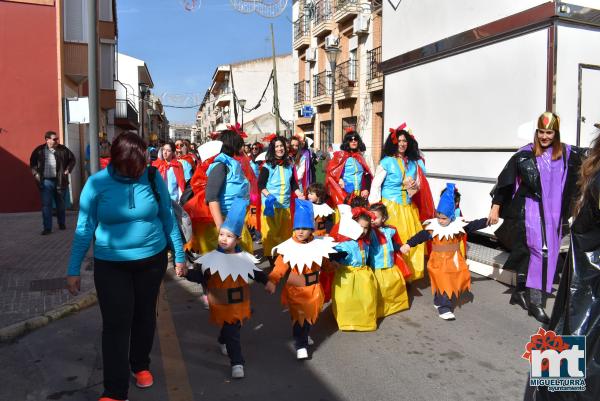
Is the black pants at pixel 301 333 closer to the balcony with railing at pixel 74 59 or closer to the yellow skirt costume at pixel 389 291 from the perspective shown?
the yellow skirt costume at pixel 389 291

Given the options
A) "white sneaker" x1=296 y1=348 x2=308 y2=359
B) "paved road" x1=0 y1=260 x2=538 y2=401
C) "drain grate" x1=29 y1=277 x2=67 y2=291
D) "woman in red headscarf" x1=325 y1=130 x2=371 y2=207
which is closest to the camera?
Result: "paved road" x1=0 y1=260 x2=538 y2=401

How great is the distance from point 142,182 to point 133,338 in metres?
1.09

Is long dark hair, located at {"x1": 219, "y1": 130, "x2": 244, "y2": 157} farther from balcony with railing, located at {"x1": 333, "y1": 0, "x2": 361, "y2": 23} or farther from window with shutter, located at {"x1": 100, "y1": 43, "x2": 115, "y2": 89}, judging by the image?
window with shutter, located at {"x1": 100, "y1": 43, "x2": 115, "y2": 89}

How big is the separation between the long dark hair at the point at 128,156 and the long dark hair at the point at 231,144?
180 cm

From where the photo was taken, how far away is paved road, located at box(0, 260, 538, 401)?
11.8ft

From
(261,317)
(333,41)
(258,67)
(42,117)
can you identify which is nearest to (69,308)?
(261,317)

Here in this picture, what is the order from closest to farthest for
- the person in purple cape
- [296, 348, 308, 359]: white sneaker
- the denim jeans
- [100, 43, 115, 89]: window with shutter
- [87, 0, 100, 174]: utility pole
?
1. [296, 348, 308, 359]: white sneaker
2. the person in purple cape
3. [87, 0, 100, 174]: utility pole
4. the denim jeans
5. [100, 43, 115, 89]: window with shutter

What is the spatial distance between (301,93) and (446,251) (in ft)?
75.5

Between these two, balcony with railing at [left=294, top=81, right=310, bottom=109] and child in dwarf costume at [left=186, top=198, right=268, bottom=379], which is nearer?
child in dwarf costume at [left=186, top=198, right=268, bottom=379]

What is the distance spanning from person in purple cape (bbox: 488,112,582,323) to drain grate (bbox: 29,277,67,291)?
4775mm

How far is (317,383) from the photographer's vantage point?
375cm

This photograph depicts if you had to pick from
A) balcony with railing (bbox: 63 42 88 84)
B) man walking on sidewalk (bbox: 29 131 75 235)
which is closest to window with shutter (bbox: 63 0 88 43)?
balcony with railing (bbox: 63 42 88 84)

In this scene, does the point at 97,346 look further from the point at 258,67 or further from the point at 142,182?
the point at 258,67

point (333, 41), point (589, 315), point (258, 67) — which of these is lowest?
point (589, 315)
